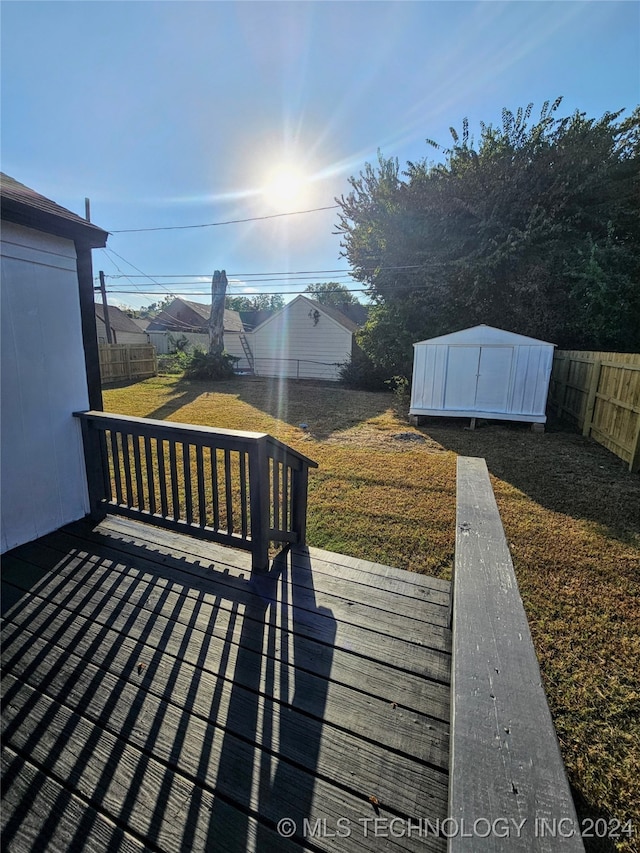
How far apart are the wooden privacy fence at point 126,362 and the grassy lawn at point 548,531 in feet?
26.3

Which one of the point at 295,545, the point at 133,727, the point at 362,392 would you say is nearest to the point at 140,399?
the point at 362,392

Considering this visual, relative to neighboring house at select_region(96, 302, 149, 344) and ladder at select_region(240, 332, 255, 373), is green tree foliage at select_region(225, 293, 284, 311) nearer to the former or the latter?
neighboring house at select_region(96, 302, 149, 344)

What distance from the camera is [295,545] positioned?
2914 millimetres

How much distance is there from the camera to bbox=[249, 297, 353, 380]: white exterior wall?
1802cm

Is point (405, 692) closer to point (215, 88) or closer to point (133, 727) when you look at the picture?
point (133, 727)

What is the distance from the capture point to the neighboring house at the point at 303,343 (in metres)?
18.0

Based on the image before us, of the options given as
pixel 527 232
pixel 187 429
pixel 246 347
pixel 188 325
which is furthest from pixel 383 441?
pixel 188 325

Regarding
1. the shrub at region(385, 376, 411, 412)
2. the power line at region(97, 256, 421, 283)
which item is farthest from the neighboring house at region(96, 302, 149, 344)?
the shrub at region(385, 376, 411, 412)

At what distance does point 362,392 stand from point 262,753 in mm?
12660

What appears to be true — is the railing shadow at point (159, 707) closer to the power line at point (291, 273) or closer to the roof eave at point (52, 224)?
the roof eave at point (52, 224)

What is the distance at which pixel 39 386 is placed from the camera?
106 inches

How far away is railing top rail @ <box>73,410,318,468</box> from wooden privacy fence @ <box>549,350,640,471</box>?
5558 millimetres

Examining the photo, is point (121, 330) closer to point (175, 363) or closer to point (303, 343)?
point (175, 363)

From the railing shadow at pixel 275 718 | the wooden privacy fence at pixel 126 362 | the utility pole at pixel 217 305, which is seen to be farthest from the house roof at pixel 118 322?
the railing shadow at pixel 275 718
